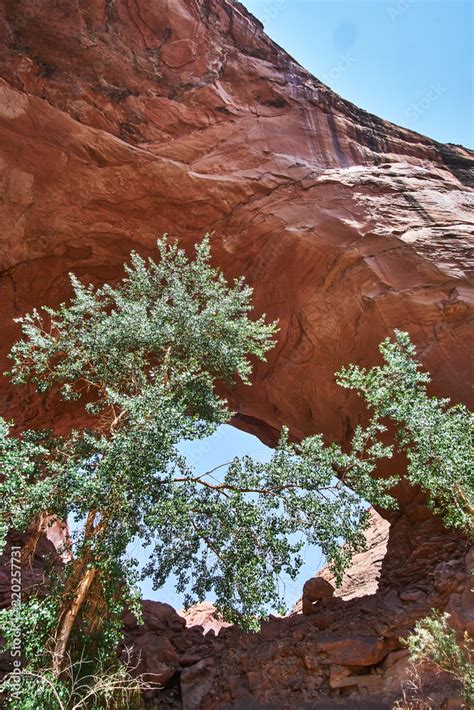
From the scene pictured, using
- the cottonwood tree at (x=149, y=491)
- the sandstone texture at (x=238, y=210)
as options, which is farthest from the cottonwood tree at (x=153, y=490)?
the sandstone texture at (x=238, y=210)

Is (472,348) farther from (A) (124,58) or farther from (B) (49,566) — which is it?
(A) (124,58)

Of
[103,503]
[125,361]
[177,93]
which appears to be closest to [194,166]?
[177,93]

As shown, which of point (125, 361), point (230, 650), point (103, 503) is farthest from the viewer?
point (230, 650)

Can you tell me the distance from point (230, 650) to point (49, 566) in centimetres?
580

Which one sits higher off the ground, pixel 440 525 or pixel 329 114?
pixel 329 114

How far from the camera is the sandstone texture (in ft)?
34.6

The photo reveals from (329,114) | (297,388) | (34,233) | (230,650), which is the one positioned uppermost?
(329,114)

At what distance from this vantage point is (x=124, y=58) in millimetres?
11852

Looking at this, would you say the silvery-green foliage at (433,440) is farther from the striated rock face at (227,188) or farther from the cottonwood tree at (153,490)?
the striated rock face at (227,188)

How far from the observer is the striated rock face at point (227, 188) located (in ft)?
36.4

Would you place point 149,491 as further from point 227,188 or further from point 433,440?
point 227,188

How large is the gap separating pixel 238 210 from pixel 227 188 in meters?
0.61

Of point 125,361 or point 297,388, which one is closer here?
point 125,361

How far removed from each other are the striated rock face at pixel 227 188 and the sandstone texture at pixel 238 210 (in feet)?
0.13
